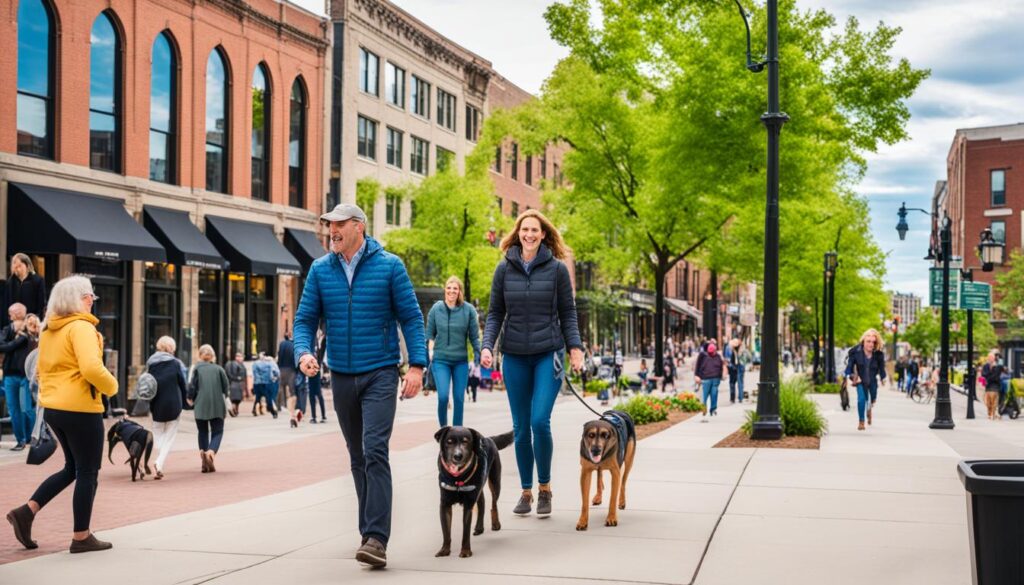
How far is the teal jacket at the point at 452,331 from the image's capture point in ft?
40.0

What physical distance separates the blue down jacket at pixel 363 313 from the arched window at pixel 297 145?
2624 centimetres

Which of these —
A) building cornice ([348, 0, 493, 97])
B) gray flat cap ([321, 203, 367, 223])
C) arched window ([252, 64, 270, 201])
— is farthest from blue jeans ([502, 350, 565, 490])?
building cornice ([348, 0, 493, 97])

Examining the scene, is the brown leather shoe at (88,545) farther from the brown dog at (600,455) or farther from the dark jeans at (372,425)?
the brown dog at (600,455)

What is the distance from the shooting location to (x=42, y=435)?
13.6m

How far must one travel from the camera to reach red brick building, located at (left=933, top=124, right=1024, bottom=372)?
77.0 metres

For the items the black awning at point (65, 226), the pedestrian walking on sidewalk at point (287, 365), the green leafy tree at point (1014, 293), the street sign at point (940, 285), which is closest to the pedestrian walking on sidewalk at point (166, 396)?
the pedestrian walking on sidewalk at point (287, 365)

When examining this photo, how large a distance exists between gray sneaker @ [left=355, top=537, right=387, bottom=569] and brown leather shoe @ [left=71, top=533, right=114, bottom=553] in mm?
1923

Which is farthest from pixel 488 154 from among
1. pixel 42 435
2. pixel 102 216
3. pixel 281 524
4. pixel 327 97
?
pixel 281 524

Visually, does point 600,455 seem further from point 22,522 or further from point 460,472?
point 22,522

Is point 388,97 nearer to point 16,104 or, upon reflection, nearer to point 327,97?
point 327,97

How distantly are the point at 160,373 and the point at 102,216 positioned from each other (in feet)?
39.9

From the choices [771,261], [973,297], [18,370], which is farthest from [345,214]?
[973,297]

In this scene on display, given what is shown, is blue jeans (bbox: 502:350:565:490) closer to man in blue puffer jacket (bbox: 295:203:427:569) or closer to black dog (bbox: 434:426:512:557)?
black dog (bbox: 434:426:512:557)

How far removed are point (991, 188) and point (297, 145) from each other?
Result: 59.9 meters
